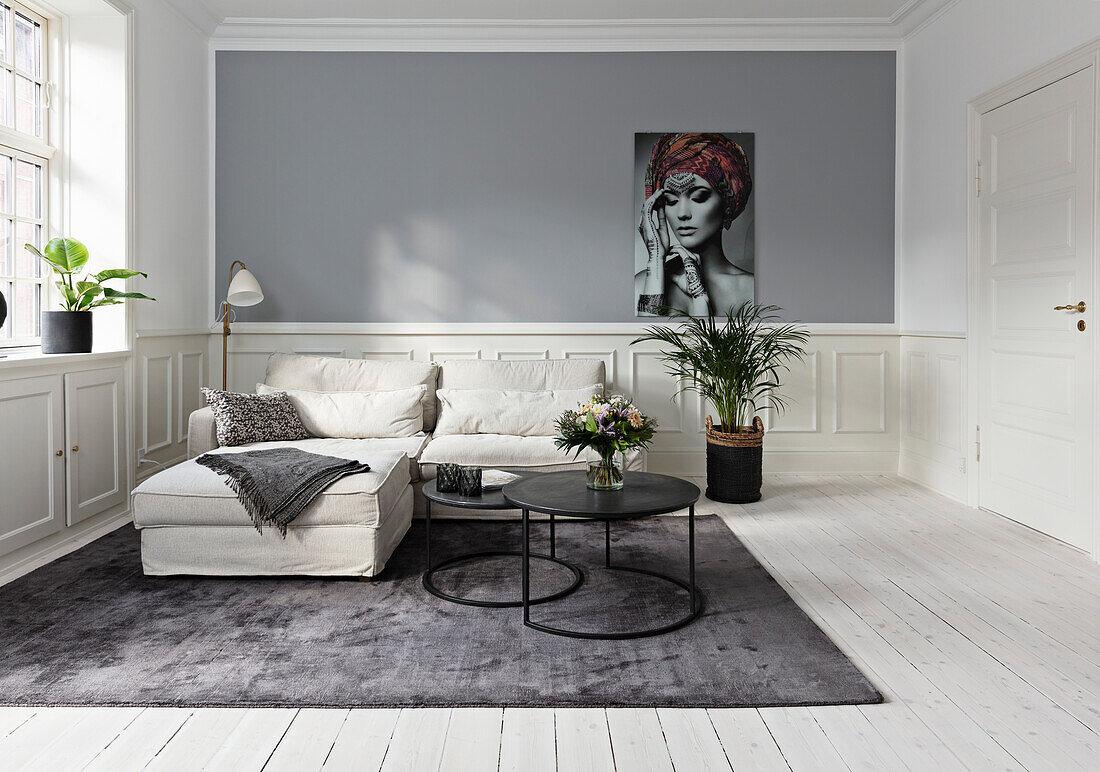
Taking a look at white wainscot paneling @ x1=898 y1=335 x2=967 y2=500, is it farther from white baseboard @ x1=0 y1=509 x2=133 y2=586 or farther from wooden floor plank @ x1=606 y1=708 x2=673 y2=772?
white baseboard @ x1=0 y1=509 x2=133 y2=586

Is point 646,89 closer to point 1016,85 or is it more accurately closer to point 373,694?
point 1016,85

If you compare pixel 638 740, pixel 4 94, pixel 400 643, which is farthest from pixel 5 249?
pixel 638 740

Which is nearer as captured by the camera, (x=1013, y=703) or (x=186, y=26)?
(x=1013, y=703)

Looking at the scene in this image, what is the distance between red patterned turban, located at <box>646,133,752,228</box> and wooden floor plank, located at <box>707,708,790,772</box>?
379 centimetres

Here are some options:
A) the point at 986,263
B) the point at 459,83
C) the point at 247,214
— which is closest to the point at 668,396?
the point at 986,263

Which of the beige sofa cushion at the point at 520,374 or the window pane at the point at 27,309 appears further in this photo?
the beige sofa cushion at the point at 520,374

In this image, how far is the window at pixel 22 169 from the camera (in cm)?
381

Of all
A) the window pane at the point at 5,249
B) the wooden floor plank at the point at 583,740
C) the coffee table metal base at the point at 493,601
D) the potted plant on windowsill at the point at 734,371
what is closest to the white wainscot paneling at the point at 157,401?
the window pane at the point at 5,249

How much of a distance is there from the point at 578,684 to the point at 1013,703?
1151 millimetres

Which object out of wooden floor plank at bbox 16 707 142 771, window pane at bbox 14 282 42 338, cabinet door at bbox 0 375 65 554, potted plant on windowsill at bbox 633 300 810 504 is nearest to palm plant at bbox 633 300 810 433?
potted plant on windowsill at bbox 633 300 810 504

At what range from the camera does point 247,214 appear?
5246 mm

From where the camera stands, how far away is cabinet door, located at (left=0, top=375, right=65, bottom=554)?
10.6ft

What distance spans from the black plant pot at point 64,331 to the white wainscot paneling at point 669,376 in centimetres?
147

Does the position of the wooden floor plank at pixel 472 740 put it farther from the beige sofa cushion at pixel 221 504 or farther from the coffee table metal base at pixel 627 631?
the beige sofa cushion at pixel 221 504
